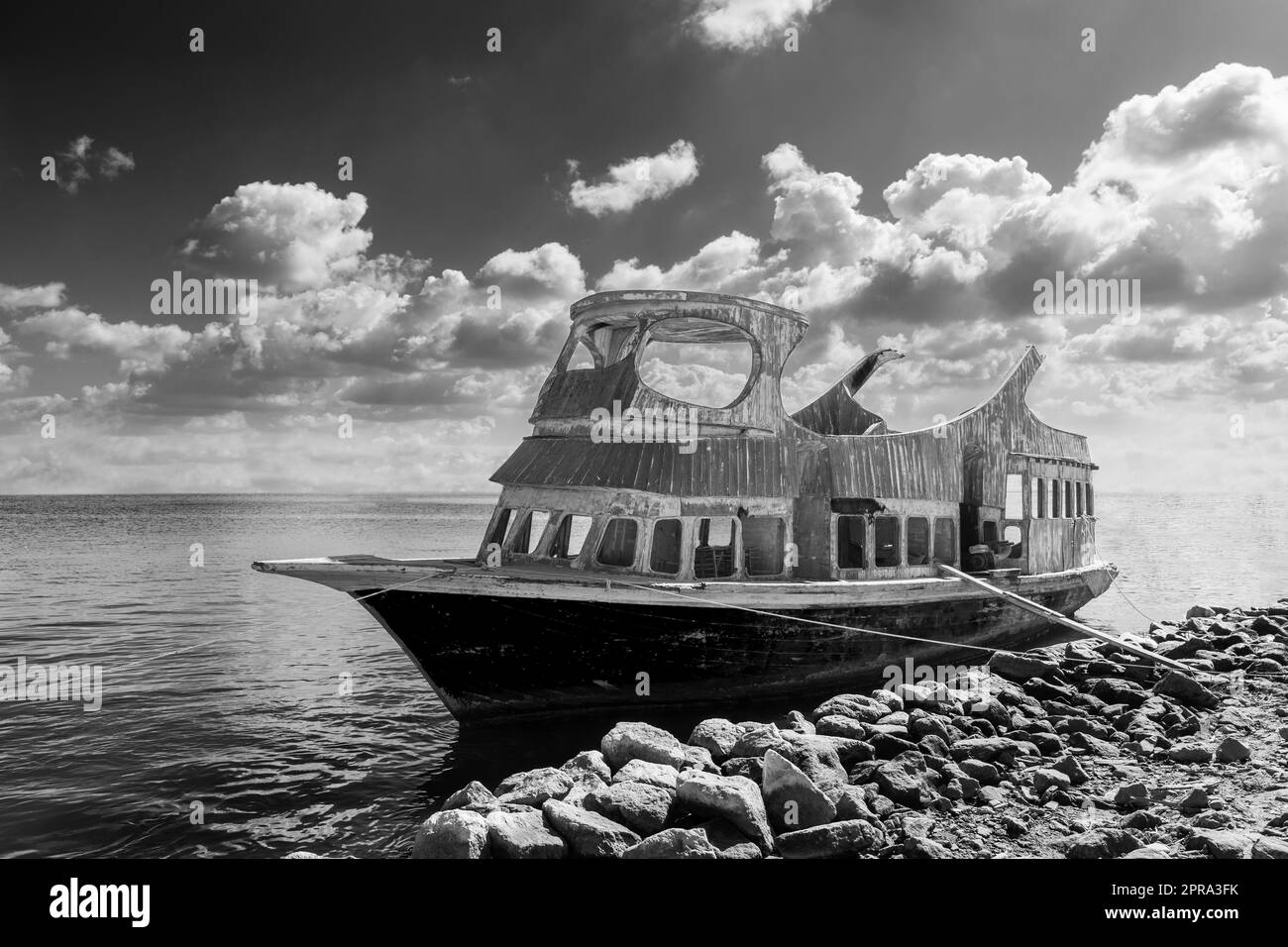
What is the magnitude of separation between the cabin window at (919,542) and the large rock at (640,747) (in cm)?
828

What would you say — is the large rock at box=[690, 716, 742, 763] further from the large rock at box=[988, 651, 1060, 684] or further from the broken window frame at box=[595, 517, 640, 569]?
the large rock at box=[988, 651, 1060, 684]

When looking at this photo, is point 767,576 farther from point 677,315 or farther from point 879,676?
point 677,315

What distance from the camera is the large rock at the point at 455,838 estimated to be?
6.81 m

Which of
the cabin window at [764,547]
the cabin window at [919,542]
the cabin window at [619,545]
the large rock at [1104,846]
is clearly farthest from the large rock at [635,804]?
the cabin window at [919,542]

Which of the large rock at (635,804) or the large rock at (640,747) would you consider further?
the large rock at (640,747)

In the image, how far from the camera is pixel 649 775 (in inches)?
320

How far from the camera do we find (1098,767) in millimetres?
8977

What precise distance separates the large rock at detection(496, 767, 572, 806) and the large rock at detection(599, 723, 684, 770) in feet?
2.50

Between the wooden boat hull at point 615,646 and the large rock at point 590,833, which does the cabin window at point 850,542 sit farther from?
the large rock at point 590,833

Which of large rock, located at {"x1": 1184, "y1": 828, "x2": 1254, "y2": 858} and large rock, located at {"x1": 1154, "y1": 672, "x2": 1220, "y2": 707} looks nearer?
large rock, located at {"x1": 1184, "y1": 828, "x2": 1254, "y2": 858}

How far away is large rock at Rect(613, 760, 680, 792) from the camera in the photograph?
26.4 ft

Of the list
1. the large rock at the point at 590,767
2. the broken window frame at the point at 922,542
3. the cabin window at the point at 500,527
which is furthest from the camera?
the broken window frame at the point at 922,542

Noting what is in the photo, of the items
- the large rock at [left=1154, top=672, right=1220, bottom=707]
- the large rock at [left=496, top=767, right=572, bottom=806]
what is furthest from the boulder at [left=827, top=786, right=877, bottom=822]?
the large rock at [left=1154, top=672, right=1220, bottom=707]

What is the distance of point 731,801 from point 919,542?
33.7 feet
